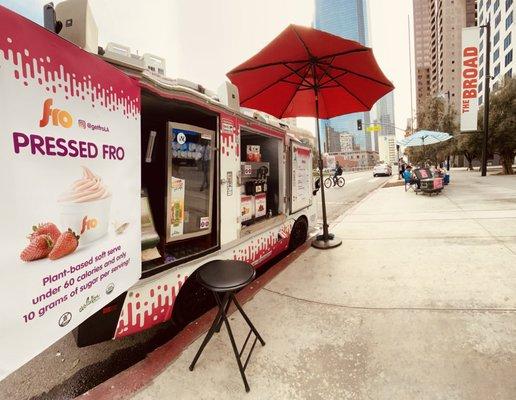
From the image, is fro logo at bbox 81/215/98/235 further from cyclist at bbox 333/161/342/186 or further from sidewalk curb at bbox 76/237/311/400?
cyclist at bbox 333/161/342/186

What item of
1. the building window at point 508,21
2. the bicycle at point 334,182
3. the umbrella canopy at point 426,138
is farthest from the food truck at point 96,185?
the building window at point 508,21

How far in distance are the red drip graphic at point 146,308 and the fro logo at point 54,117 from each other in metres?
1.49

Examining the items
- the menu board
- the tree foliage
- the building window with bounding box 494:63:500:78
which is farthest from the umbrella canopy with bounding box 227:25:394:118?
the building window with bounding box 494:63:500:78

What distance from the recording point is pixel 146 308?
254cm

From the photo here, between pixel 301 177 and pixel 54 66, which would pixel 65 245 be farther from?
pixel 301 177

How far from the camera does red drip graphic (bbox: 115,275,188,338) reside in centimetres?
239

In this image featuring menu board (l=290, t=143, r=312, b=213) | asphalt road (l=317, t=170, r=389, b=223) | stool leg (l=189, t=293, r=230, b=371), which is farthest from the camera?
asphalt road (l=317, t=170, r=389, b=223)

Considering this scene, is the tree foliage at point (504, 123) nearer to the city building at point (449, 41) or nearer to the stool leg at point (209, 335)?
the stool leg at point (209, 335)

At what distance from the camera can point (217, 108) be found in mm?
3131

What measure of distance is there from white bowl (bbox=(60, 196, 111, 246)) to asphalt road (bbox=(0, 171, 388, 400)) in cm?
167

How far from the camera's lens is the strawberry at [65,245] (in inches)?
53.2

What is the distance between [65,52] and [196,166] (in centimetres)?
176

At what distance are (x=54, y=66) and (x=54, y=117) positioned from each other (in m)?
0.23

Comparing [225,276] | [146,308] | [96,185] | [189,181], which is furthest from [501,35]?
[96,185]
